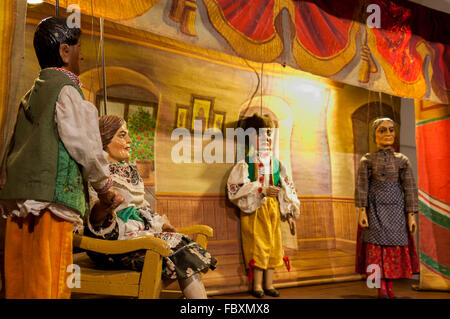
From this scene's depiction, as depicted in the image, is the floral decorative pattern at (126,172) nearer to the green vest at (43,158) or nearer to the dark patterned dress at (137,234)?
the dark patterned dress at (137,234)

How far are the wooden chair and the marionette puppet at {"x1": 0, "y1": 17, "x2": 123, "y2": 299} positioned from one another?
1.00ft

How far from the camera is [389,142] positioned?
383 centimetres

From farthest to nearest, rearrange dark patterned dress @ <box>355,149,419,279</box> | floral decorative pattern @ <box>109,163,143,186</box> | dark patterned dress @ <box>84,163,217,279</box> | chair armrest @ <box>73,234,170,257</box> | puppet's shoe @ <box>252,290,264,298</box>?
puppet's shoe @ <box>252,290,264,298</box> < dark patterned dress @ <box>355,149,419,279</box> < floral decorative pattern @ <box>109,163,143,186</box> < dark patterned dress @ <box>84,163,217,279</box> < chair armrest @ <box>73,234,170,257</box>

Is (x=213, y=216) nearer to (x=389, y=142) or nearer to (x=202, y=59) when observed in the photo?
(x=202, y=59)

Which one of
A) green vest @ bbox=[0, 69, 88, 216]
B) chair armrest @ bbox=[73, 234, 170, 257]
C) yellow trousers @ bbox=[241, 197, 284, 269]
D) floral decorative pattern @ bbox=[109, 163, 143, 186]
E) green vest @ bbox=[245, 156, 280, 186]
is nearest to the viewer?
green vest @ bbox=[0, 69, 88, 216]

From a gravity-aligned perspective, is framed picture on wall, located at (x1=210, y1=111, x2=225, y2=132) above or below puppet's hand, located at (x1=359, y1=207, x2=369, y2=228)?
above

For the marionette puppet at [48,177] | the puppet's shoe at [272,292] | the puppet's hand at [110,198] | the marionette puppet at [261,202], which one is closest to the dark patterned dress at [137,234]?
the puppet's hand at [110,198]

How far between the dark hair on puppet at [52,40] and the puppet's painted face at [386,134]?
2.90m

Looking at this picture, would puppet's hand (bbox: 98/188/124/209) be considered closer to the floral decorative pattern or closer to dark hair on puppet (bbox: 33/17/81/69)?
the floral decorative pattern

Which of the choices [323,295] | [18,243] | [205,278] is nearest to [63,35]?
[18,243]

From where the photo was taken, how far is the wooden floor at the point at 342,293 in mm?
3910

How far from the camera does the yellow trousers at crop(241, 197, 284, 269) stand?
3898 millimetres

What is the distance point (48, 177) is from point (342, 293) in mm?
3266

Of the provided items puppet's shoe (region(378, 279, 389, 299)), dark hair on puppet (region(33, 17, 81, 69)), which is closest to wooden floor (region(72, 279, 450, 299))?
puppet's shoe (region(378, 279, 389, 299))
